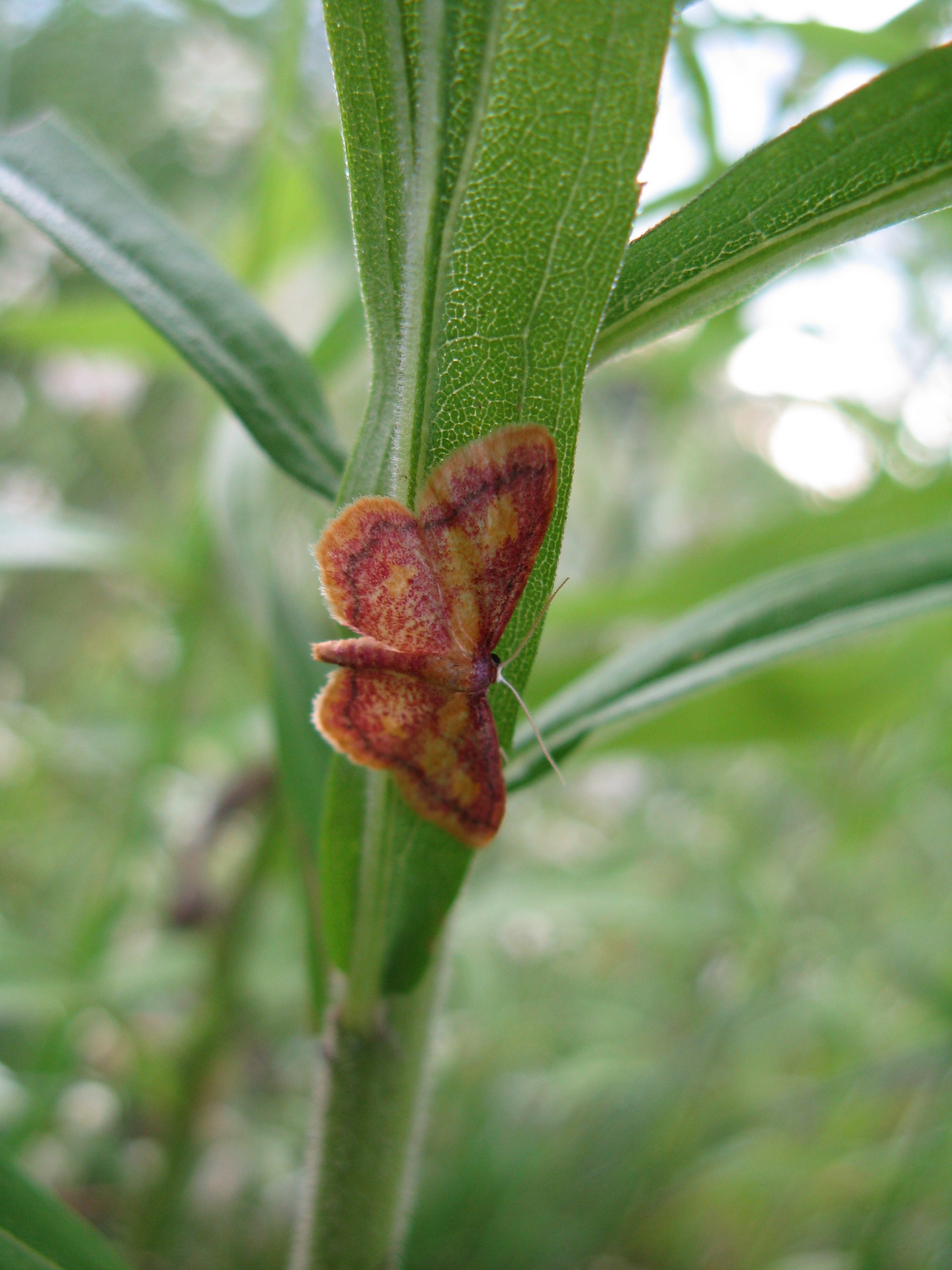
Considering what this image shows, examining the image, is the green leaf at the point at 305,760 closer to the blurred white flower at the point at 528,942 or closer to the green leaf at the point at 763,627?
the green leaf at the point at 763,627

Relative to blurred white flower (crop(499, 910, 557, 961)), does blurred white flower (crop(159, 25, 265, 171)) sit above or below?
above

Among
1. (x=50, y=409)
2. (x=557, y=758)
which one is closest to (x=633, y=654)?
(x=557, y=758)

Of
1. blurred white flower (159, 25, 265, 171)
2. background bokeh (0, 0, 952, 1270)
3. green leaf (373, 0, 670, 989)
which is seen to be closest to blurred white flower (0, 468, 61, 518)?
background bokeh (0, 0, 952, 1270)

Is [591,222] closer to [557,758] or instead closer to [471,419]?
[471,419]

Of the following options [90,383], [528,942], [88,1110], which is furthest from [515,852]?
[90,383]

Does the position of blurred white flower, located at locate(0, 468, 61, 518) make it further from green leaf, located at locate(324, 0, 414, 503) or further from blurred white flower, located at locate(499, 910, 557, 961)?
green leaf, located at locate(324, 0, 414, 503)

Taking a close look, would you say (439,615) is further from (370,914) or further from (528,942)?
(528,942)

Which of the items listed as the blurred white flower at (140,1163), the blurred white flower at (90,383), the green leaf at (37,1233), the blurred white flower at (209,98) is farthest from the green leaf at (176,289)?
the blurred white flower at (209,98)

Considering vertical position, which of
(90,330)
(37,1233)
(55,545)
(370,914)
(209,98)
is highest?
(209,98)
